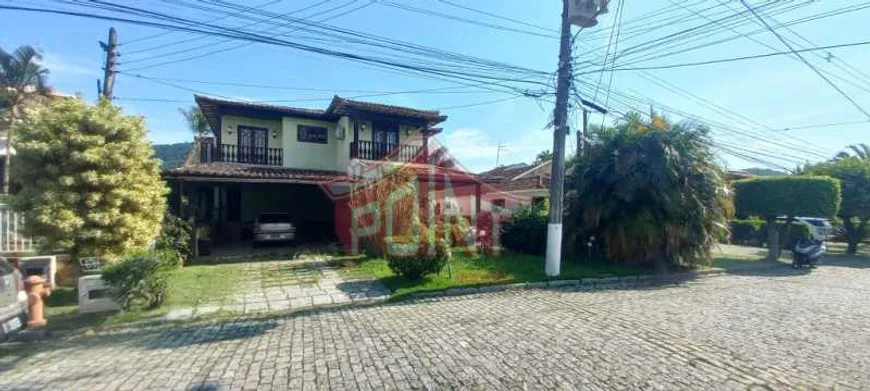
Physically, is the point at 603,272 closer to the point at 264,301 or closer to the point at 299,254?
the point at 264,301

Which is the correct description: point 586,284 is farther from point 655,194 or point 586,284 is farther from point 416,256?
point 416,256

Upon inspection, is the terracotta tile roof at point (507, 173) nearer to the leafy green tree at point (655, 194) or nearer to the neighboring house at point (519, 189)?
the neighboring house at point (519, 189)

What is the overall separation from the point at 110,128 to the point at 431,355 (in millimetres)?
8361

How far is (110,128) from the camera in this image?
7.95m

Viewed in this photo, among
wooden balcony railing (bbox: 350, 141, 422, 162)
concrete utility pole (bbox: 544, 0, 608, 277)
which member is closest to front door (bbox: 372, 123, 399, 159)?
wooden balcony railing (bbox: 350, 141, 422, 162)

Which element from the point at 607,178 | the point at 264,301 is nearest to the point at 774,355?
the point at 607,178

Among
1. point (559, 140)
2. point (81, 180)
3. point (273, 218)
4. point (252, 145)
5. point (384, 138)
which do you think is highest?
point (384, 138)

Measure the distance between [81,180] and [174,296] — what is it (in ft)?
9.63

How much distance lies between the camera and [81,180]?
743 cm

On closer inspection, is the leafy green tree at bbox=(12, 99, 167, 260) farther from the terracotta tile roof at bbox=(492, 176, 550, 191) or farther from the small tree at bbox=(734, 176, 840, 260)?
the small tree at bbox=(734, 176, 840, 260)

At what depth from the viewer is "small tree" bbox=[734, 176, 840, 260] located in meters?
13.5

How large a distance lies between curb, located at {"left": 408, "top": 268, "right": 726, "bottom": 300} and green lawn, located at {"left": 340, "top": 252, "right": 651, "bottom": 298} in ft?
0.62

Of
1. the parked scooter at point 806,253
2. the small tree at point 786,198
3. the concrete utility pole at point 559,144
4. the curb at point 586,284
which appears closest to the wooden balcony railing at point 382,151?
the concrete utility pole at point 559,144

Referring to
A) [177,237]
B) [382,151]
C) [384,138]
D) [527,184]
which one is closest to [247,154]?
[382,151]
